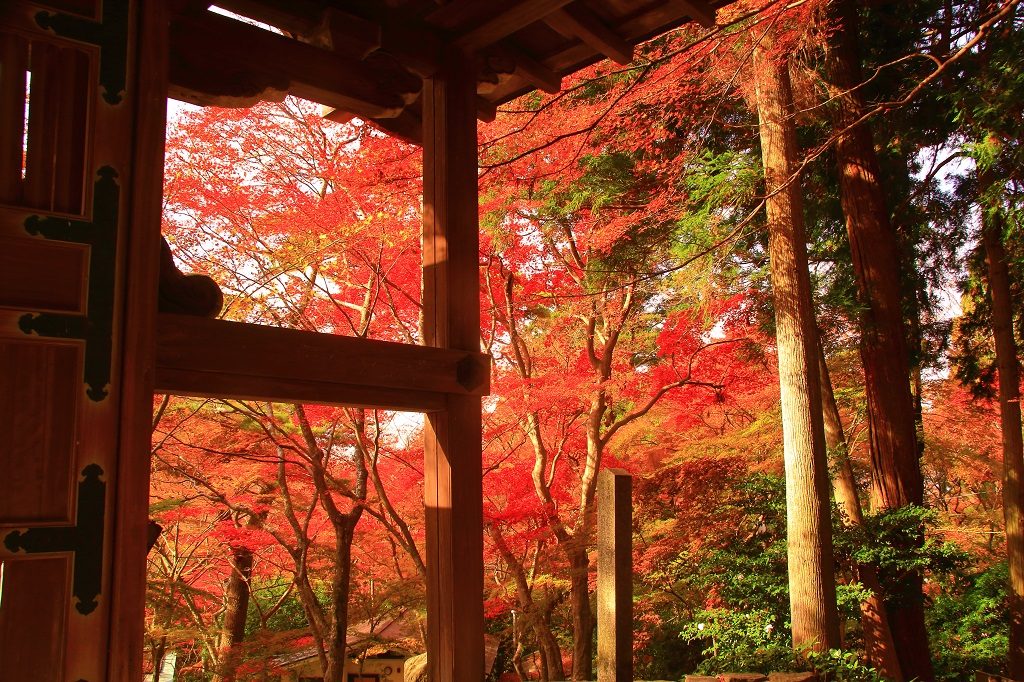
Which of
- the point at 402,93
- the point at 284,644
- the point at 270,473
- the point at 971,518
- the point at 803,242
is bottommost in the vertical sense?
the point at 284,644

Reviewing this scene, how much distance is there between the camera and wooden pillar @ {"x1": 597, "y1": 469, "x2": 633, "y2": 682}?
2771 mm

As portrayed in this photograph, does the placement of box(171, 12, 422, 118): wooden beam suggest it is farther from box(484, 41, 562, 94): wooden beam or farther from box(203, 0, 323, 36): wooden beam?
box(484, 41, 562, 94): wooden beam

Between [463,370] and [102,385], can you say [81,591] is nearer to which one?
[102,385]

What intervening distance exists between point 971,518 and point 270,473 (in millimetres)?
8742

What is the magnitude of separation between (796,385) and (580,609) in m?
3.58

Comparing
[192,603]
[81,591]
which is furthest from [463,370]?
[192,603]

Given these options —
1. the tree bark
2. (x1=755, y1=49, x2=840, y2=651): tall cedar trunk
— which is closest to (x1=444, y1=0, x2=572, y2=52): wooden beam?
(x1=755, y1=49, x2=840, y2=651): tall cedar trunk

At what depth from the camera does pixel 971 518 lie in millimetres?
9938

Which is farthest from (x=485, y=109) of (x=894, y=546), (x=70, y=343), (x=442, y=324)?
(x=894, y=546)

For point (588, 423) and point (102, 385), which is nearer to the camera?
point (102, 385)

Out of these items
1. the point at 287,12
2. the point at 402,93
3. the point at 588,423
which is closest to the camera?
the point at 287,12

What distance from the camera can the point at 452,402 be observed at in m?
2.59

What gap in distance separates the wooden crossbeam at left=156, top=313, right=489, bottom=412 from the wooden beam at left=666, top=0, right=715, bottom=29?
1.40 meters

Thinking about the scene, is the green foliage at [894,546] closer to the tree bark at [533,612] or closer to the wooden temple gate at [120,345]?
the tree bark at [533,612]
